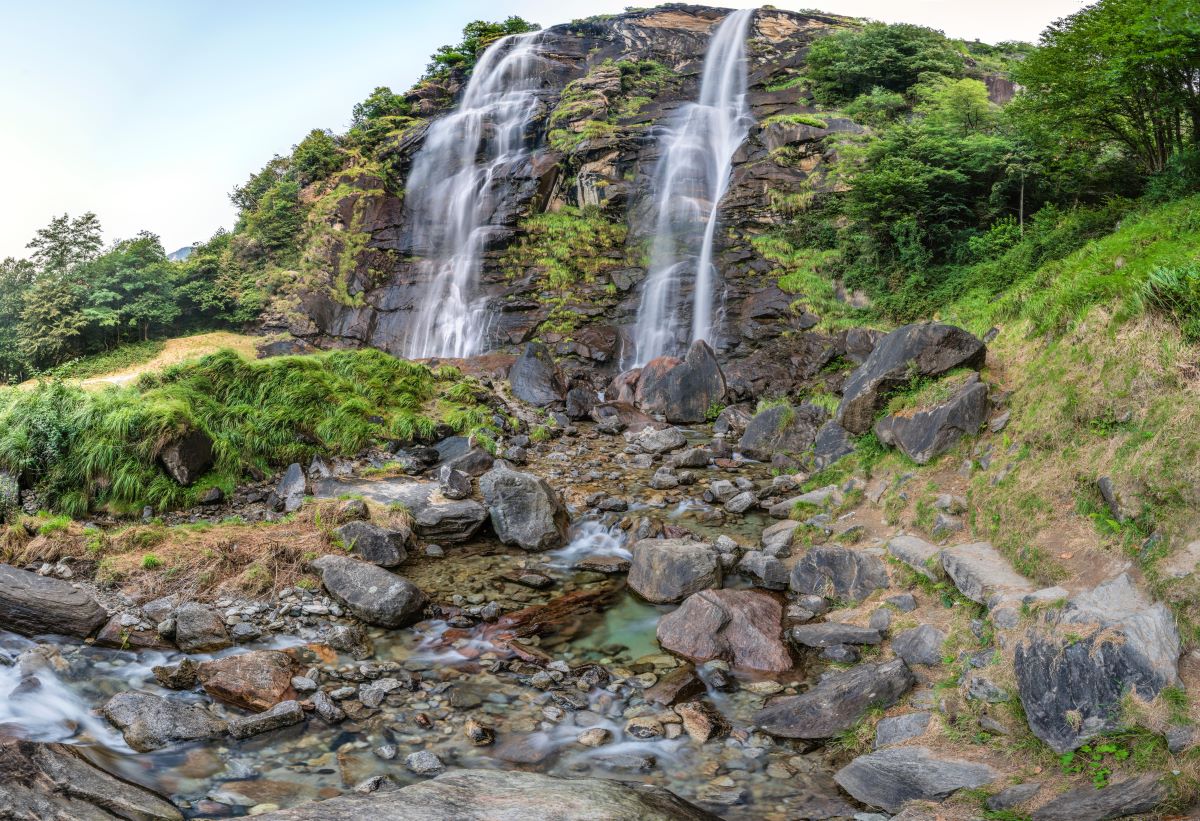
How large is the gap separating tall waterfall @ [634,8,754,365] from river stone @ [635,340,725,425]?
350cm

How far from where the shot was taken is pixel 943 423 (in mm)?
7723

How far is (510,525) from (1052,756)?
6.65 m

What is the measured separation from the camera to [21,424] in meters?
9.34

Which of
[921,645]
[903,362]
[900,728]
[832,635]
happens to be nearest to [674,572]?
[832,635]

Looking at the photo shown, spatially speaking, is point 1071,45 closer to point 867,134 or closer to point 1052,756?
point 867,134

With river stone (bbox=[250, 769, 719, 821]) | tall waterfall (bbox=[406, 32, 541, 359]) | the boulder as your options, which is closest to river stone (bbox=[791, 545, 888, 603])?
river stone (bbox=[250, 769, 719, 821])

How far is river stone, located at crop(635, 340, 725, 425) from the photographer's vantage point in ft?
53.2

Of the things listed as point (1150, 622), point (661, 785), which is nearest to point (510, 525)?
point (661, 785)

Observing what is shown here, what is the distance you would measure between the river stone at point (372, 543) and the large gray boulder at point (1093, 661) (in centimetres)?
681

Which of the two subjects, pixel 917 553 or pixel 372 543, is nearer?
pixel 917 553

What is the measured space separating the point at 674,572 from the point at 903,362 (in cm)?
428

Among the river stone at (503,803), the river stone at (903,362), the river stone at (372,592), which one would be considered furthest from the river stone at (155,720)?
the river stone at (903,362)

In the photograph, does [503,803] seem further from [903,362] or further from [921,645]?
[903,362]

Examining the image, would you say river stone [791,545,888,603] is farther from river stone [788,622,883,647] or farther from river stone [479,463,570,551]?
river stone [479,463,570,551]
